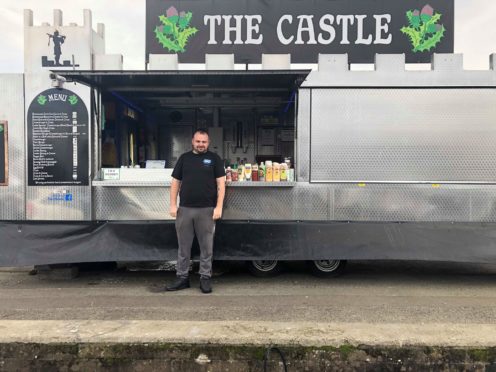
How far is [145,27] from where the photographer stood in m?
6.64

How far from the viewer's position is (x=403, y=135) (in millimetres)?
5566

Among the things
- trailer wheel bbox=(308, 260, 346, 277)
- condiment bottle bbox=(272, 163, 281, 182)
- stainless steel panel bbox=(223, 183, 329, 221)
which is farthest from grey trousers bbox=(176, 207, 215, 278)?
trailer wheel bbox=(308, 260, 346, 277)

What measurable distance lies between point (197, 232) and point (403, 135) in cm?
284

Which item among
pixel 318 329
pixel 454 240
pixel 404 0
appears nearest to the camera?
pixel 318 329

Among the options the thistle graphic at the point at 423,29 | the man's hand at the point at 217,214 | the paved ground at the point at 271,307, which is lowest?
the paved ground at the point at 271,307

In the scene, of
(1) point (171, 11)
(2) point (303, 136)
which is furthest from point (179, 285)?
(1) point (171, 11)

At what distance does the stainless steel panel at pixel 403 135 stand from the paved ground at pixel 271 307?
4.67 ft

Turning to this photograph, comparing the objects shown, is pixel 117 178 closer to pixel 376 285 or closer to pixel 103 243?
pixel 103 243

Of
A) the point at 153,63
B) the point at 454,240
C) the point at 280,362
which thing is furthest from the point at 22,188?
the point at 454,240

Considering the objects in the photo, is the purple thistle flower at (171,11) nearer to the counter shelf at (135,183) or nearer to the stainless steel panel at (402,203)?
the counter shelf at (135,183)

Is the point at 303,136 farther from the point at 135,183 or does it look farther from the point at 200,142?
the point at 135,183

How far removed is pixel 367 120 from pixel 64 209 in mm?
4032

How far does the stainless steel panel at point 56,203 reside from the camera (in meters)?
5.68

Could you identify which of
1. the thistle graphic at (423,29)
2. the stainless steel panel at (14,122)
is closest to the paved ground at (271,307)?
the stainless steel panel at (14,122)
